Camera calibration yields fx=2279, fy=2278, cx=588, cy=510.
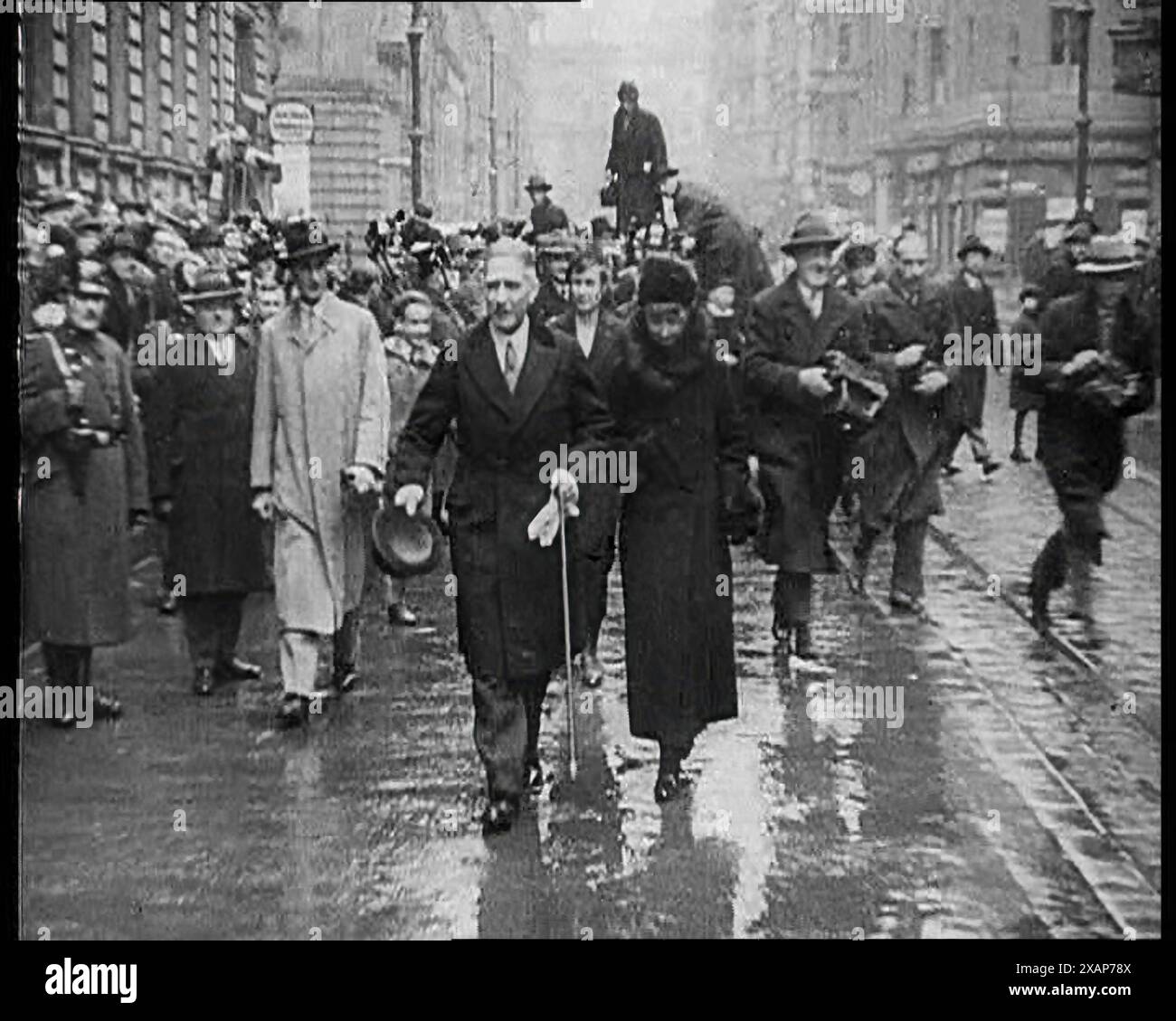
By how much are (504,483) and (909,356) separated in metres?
3.73

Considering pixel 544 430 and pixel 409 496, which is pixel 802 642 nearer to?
pixel 544 430

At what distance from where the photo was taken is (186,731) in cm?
881

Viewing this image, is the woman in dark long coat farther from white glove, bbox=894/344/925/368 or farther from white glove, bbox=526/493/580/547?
white glove, bbox=894/344/925/368

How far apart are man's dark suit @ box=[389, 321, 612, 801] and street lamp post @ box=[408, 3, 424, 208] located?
8213 mm

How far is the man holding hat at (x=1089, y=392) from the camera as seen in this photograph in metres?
9.14

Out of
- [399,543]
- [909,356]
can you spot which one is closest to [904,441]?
[909,356]

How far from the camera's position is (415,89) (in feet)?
56.5

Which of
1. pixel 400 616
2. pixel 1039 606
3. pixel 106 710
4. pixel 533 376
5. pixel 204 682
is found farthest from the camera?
pixel 400 616

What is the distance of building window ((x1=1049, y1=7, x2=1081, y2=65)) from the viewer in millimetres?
9086

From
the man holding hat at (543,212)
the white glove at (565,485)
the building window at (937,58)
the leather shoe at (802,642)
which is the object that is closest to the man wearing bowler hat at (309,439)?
the white glove at (565,485)

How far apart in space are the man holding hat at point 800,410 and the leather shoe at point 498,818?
265 cm

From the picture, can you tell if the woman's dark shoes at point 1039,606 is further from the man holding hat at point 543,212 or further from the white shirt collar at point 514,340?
the white shirt collar at point 514,340
